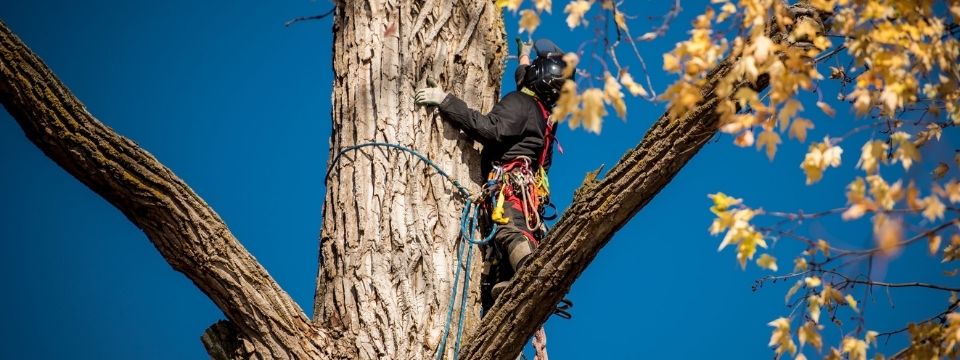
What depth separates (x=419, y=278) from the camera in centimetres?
466

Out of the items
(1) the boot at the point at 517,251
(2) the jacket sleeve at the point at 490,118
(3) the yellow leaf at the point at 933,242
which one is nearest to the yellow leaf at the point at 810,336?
(3) the yellow leaf at the point at 933,242

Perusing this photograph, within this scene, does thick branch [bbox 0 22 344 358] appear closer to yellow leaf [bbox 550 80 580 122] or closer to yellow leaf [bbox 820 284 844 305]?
yellow leaf [bbox 550 80 580 122]

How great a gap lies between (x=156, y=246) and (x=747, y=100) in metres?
2.17

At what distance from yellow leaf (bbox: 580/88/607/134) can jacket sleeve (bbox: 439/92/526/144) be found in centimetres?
199

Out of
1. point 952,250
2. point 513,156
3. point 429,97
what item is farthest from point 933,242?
point 513,156

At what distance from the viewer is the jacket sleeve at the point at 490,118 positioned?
5016 millimetres

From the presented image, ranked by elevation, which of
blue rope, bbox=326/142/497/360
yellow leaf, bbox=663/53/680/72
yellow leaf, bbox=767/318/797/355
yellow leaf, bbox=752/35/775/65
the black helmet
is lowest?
yellow leaf, bbox=767/318/797/355

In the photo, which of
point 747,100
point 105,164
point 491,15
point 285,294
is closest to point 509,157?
point 491,15

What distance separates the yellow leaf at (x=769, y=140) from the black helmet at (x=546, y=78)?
2.58 meters

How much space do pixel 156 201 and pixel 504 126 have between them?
162 centimetres

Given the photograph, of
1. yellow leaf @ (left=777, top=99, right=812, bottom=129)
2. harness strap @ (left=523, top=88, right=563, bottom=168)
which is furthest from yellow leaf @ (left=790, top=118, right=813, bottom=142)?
harness strap @ (left=523, top=88, right=563, bottom=168)

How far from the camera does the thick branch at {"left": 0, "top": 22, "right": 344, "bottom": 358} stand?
4.05m

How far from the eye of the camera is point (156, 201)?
164 inches

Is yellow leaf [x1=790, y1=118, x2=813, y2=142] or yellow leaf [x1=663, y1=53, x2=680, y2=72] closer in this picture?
yellow leaf [x1=790, y1=118, x2=813, y2=142]
